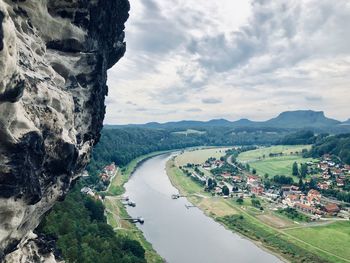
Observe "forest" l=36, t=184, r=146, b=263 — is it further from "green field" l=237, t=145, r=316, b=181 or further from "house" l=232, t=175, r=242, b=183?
"green field" l=237, t=145, r=316, b=181

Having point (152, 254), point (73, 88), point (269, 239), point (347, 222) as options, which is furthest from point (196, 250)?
point (73, 88)

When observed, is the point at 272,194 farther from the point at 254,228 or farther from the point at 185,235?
the point at 185,235

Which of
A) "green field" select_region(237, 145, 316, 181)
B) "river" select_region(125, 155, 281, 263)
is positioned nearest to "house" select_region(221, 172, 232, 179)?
"green field" select_region(237, 145, 316, 181)

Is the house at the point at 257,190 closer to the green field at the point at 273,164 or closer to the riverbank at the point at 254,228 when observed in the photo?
the riverbank at the point at 254,228

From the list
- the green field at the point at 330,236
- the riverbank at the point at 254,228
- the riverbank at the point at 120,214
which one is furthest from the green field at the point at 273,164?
the green field at the point at 330,236

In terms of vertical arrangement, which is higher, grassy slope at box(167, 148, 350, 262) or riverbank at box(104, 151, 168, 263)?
riverbank at box(104, 151, 168, 263)

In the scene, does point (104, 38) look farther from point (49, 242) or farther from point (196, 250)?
point (196, 250)

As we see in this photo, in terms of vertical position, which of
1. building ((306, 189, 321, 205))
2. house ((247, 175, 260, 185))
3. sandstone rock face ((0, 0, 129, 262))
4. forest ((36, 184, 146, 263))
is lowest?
building ((306, 189, 321, 205))
